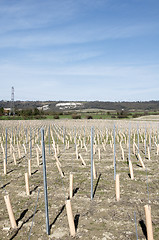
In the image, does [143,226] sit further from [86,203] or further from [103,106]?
[103,106]

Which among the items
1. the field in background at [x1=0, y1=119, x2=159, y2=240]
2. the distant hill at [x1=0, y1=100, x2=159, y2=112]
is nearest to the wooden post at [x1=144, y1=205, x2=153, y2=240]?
the field in background at [x1=0, y1=119, x2=159, y2=240]

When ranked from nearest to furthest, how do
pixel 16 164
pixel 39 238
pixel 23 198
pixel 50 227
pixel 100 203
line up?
pixel 39 238 → pixel 50 227 → pixel 100 203 → pixel 23 198 → pixel 16 164

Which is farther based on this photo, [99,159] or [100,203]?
[99,159]

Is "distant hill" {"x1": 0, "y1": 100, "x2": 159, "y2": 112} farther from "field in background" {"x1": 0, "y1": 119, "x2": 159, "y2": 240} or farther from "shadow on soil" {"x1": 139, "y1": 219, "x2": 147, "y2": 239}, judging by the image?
"shadow on soil" {"x1": 139, "y1": 219, "x2": 147, "y2": 239}

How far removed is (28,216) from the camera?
541 centimetres

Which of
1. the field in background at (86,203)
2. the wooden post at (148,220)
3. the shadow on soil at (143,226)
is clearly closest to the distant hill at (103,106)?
the field in background at (86,203)

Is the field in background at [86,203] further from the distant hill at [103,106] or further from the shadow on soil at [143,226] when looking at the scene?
the distant hill at [103,106]

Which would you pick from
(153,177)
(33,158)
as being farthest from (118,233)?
(33,158)

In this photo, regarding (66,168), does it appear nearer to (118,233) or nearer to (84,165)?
(84,165)

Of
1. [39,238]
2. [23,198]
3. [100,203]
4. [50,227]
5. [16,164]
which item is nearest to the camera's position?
[39,238]

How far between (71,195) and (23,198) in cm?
144

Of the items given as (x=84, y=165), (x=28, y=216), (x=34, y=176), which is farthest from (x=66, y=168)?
(x=28, y=216)

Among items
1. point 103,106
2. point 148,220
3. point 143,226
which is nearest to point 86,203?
point 143,226

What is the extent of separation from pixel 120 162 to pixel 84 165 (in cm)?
190
